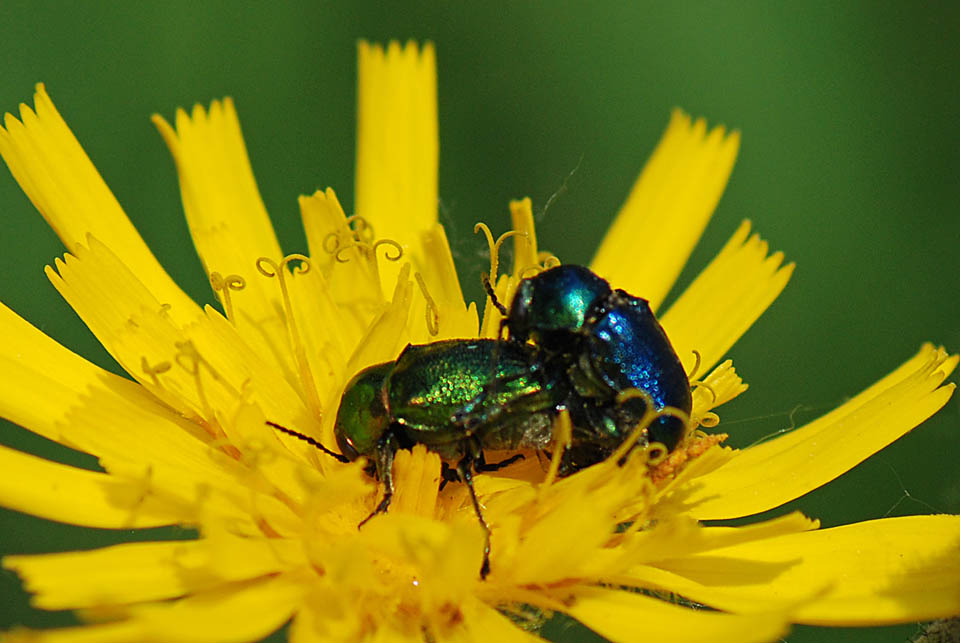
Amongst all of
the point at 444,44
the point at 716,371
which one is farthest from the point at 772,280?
the point at 444,44

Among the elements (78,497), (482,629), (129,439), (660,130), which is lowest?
(482,629)

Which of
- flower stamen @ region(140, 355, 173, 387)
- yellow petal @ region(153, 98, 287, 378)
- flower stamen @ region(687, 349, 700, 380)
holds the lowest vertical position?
flower stamen @ region(687, 349, 700, 380)

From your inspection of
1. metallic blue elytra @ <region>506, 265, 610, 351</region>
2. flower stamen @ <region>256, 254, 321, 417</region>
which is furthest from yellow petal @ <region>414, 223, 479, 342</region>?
metallic blue elytra @ <region>506, 265, 610, 351</region>

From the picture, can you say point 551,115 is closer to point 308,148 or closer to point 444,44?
point 444,44

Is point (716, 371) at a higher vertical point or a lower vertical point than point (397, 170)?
lower

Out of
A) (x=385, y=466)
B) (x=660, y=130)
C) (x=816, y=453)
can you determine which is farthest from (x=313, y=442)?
(x=660, y=130)

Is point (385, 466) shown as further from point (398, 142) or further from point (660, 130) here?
point (660, 130)

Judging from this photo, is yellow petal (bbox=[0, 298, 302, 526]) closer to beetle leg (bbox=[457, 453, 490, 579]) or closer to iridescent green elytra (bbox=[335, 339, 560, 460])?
iridescent green elytra (bbox=[335, 339, 560, 460])
